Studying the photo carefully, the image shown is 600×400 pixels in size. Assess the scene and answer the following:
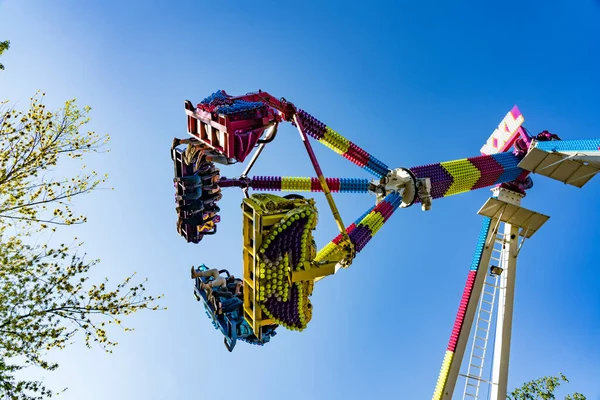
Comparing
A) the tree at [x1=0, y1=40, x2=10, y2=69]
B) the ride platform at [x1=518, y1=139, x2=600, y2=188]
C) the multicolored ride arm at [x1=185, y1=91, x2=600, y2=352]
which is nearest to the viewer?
the multicolored ride arm at [x1=185, y1=91, x2=600, y2=352]

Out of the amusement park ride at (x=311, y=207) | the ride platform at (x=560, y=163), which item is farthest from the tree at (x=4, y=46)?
the ride platform at (x=560, y=163)

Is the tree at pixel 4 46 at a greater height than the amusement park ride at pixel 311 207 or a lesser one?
greater

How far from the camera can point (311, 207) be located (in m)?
9.99

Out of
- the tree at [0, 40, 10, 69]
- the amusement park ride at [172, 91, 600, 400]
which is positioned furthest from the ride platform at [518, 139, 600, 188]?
the tree at [0, 40, 10, 69]

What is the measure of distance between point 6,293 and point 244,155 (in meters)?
5.72

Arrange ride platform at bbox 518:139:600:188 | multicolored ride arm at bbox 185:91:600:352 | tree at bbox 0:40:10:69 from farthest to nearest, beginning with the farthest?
ride platform at bbox 518:139:600:188, tree at bbox 0:40:10:69, multicolored ride arm at bbox 185:91:600:352

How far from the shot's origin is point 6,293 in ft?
36.4

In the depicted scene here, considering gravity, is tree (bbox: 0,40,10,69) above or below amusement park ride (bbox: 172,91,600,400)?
above

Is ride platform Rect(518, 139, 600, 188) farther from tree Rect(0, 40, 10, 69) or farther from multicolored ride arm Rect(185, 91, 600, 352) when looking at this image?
tree Rect(0, 40, 10, 69)

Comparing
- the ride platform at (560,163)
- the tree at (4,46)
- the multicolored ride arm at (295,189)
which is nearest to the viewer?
the multicolored ride arm at (295,189)

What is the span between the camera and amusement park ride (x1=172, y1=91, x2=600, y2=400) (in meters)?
9.88

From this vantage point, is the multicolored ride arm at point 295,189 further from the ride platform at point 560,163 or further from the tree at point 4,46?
the tree at point 4,46

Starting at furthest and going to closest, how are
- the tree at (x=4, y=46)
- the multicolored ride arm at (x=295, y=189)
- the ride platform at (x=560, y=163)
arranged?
the ride platform at (x=560, y=163), the tree at (x=4, y=46), the multicolored ride arm at (x=295, y=189)

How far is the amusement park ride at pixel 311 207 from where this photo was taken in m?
9.88
